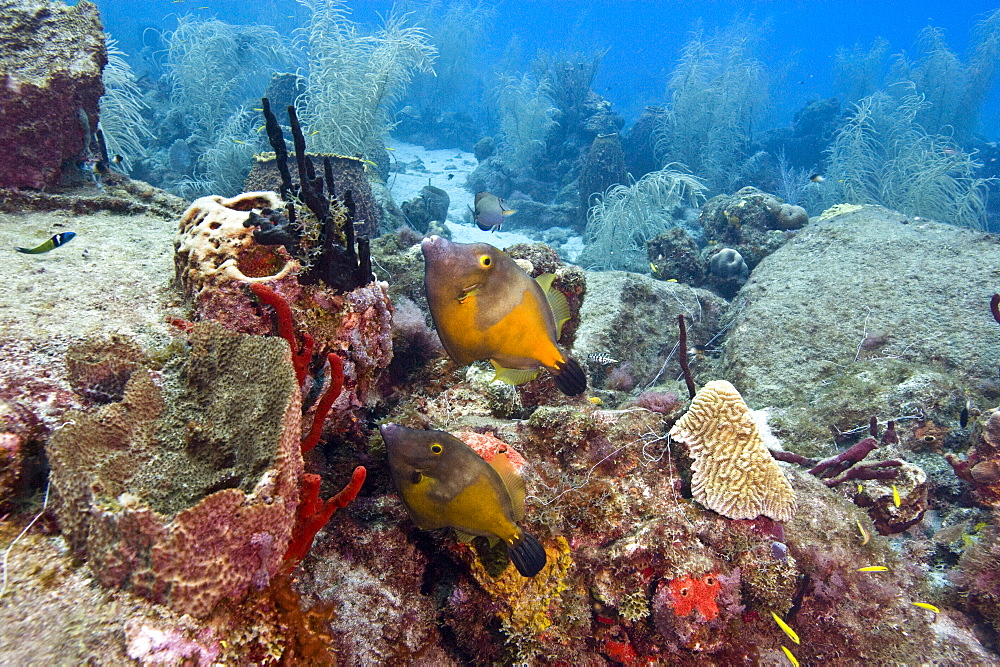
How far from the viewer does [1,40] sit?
3699 mm

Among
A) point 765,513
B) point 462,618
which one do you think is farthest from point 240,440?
point 765,513

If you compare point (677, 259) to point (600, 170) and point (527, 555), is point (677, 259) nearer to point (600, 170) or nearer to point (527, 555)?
point (600, 170)

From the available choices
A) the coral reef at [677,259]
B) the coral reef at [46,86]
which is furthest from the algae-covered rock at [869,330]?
the coral reef at [46,86]

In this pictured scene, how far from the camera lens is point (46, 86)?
12.3 ft

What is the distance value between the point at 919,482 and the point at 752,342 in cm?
255

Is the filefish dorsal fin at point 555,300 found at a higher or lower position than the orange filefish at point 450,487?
higher

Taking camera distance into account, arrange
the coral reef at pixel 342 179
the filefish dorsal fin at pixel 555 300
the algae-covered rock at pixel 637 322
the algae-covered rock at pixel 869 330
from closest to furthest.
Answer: the filefish dorsal fin at pixel 555 300 → the algae-covered rock at pixel 869 330 → the algae-covered rock at pixel 637 322 → the coral reef at pixel 342 179

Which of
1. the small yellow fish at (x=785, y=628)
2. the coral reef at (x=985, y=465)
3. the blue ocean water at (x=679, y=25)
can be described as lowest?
the small yellow fish at (x=785, y=628)

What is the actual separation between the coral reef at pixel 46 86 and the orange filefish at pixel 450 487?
4.64 metres

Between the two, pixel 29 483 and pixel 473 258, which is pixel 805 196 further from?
pixel 29 483

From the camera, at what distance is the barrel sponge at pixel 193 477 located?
4.10ft

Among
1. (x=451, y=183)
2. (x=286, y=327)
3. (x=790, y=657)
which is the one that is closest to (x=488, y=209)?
(x=286, y=327)

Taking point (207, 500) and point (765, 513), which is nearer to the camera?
point (207, 500)

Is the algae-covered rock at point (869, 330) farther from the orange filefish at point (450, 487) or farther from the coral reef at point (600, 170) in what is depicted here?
the coral reef at point (600, 170)
